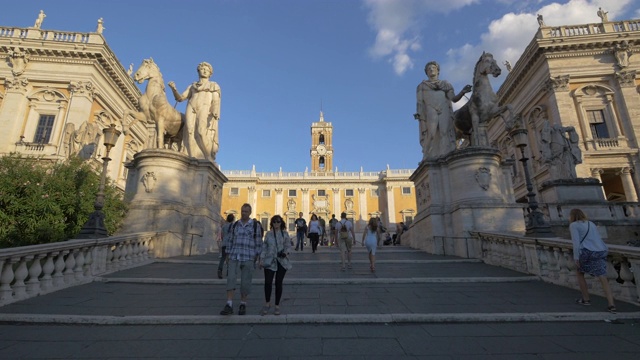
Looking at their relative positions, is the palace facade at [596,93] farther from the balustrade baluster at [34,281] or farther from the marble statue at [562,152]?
the balustrade baluster at [34,281]

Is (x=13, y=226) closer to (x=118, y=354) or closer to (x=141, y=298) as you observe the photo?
(x=141, y=298)

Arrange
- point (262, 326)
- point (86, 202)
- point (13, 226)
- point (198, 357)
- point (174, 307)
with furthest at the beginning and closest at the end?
1. point (86, 202)
2. point (13, 226)
3. point (174, 307)
4. point (262, 326)
5. point (198, 357)

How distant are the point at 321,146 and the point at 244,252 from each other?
6166 centimetres

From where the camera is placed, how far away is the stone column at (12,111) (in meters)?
22.7

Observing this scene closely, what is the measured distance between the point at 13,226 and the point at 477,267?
13.6 meters

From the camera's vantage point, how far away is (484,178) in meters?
10.4

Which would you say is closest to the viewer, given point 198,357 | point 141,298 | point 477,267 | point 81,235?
point 198,357

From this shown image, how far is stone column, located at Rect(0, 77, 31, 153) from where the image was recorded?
893 inches

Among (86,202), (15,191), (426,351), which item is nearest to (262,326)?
(426,351)

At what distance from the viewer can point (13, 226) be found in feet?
30.8

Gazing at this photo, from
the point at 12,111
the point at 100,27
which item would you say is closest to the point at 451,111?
the point at 100,27

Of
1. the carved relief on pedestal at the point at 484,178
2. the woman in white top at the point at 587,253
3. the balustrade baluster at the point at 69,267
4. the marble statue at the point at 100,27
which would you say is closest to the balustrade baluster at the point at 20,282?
the balustrade baluster at the point at 69,267

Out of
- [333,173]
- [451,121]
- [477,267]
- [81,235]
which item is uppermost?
[333,173]

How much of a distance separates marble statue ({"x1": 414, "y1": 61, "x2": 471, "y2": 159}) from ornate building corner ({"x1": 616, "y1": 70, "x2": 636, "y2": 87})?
20.3 m
